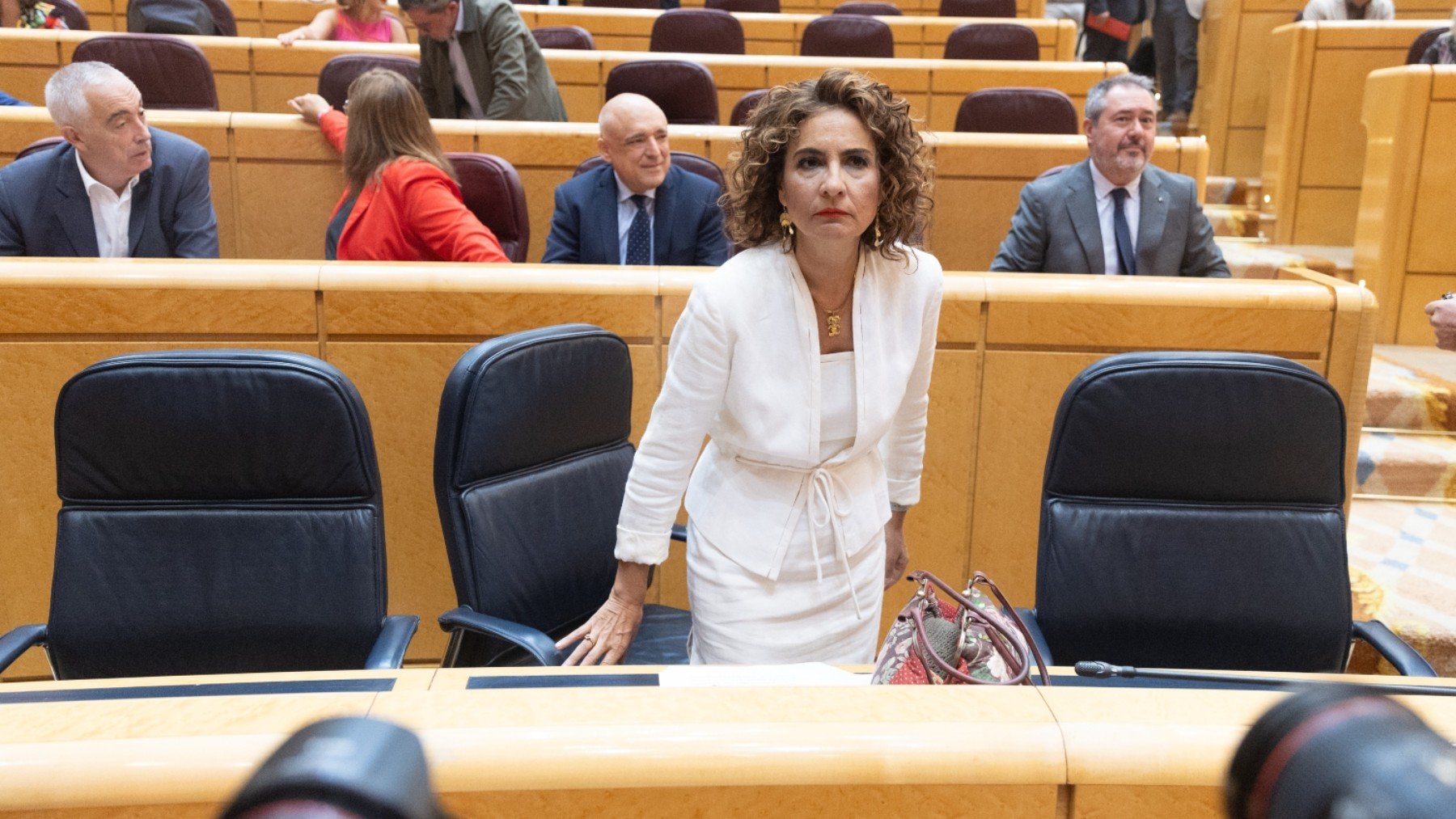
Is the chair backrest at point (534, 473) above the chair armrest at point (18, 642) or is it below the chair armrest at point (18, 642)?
above

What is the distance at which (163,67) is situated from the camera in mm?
4203

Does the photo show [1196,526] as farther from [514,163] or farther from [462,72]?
→ [462,72]

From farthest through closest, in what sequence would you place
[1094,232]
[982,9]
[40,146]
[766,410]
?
[982,9], [40,146], [1094,232], [766,410]

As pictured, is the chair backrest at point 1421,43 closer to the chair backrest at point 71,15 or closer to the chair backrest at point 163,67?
the chair backrest at point 163,67

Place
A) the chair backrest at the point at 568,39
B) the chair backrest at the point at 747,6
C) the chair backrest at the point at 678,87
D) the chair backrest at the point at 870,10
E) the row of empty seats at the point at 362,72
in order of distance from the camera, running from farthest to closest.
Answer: the chair backrest at the point at 747,6, the chair backrest at the point at 870,10, the chair backrest at the point at 568,39, the chair backrest at the point at 678,87, the row of empty seats at the point at 362,72

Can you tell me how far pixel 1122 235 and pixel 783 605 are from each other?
6.13ft

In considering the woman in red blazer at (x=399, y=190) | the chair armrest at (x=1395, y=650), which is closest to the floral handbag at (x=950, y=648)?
the chair armrest at (x=1395, y=650)

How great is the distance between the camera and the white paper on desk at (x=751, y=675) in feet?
3.65

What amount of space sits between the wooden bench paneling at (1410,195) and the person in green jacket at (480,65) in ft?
9.88

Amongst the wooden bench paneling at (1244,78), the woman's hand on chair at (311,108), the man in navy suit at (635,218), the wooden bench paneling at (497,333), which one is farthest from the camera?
the wooden bench paneling at (1244,78)

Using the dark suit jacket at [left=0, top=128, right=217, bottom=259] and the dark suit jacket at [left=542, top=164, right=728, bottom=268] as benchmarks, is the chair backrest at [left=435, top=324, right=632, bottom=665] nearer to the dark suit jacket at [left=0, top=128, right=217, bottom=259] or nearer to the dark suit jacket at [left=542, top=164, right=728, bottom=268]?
the dark suit jacket at [left=542, top=164, right=728, bottom=268]

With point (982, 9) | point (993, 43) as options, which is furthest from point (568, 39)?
point (982, 9)

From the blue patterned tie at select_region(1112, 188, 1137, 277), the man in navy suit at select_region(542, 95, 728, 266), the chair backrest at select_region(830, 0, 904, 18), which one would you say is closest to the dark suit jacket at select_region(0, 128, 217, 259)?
the man in navy suit at select_region(542, 95, 728, 266)

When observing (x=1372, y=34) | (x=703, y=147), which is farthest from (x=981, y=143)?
(x=1372, y=34)
